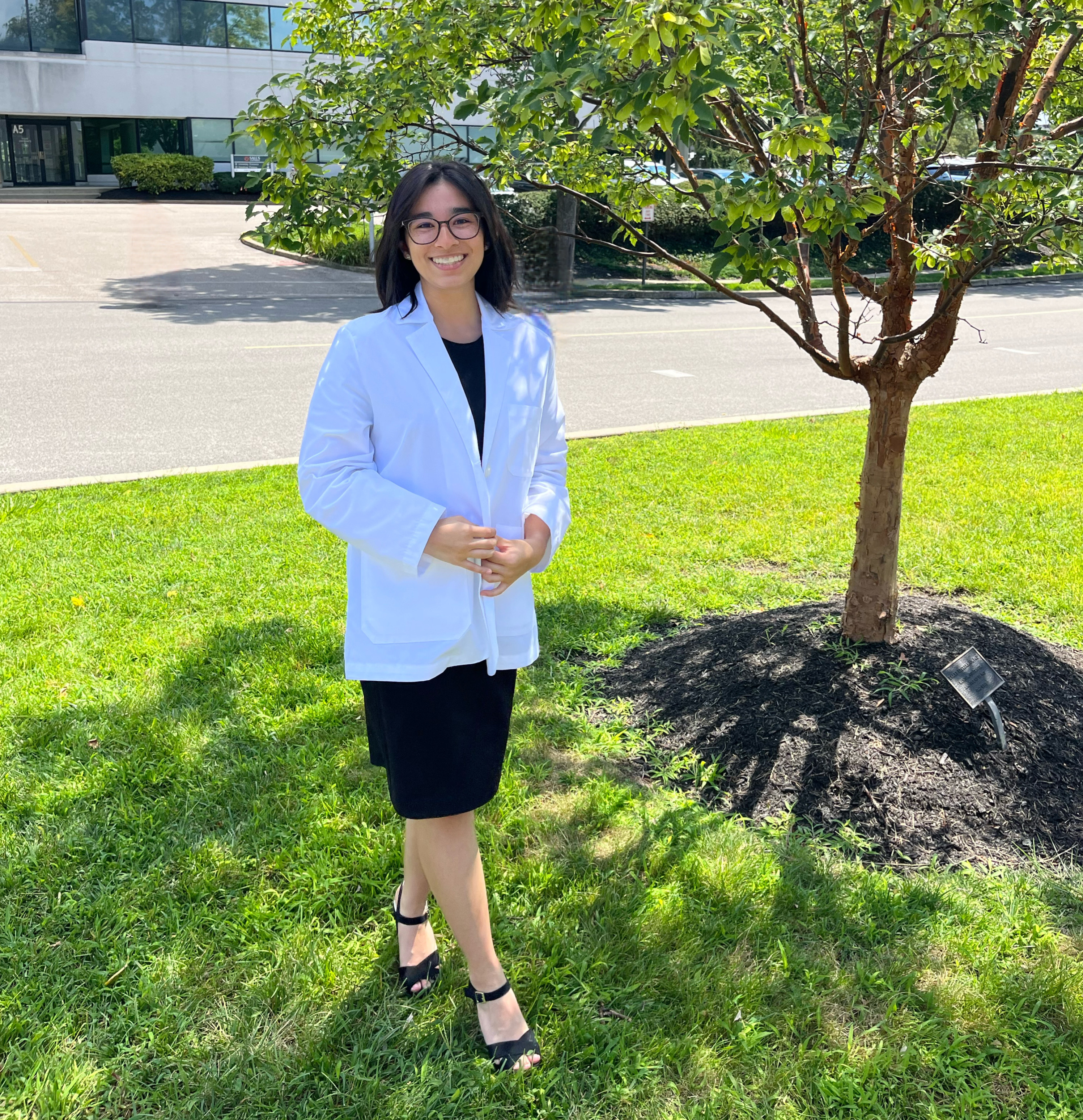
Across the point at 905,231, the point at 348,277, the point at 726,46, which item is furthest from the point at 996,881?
the point at 348,277

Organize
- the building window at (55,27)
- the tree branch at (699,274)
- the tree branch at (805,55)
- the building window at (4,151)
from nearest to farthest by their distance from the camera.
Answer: the tree branch at (805,55) < the tree branch at (699,274) < the building window at (55,27) < the building window at (4,151)

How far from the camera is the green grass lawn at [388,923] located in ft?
7.36

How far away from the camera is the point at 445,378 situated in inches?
85.3

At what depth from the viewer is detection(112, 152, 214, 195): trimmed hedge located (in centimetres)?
3262

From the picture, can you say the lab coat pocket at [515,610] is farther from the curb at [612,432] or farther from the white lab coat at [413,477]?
the curb at [612,432]

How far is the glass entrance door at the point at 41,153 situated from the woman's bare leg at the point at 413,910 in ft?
126

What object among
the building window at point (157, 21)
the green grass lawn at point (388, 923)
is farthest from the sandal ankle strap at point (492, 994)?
the building window at point (157, 21)

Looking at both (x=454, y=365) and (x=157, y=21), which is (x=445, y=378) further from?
(x=157, y=21)

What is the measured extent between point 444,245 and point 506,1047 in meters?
1.74

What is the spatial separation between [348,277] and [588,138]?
1696cm

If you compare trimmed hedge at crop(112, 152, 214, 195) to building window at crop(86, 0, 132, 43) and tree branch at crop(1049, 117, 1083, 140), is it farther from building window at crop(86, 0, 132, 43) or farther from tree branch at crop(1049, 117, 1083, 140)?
tree branch at crop(1049, 117, 1083, 140)

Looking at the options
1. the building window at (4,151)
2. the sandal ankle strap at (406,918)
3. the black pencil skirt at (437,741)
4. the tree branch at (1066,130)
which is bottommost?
the sandal ankle strap at (406,918)

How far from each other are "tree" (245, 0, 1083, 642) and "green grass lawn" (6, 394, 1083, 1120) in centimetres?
131

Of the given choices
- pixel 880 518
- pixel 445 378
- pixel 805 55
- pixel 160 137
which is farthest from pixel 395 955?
pixel 160 137
